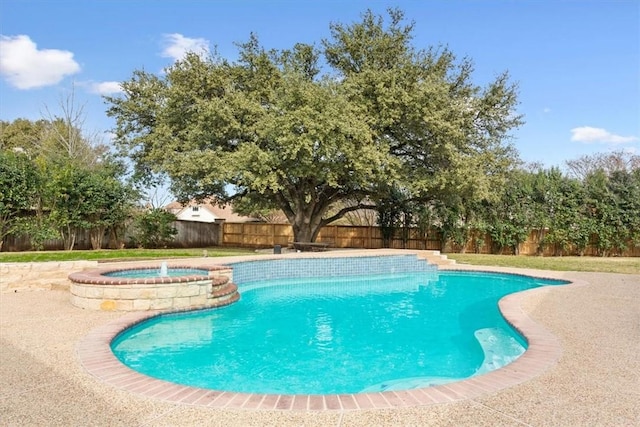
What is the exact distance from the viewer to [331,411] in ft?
10.3

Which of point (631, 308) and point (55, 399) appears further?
point (631, 308)

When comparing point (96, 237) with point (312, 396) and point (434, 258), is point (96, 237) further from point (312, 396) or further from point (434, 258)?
point (312, 396)

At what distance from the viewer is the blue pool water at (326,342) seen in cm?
483

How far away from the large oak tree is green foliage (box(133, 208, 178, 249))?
66.1 inches

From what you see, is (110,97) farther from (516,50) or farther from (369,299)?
(516,50)

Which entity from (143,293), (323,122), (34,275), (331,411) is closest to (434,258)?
(323,122)

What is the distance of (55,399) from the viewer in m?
3.32

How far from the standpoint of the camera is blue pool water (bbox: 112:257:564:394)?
4.83 meters

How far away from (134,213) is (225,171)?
675cm

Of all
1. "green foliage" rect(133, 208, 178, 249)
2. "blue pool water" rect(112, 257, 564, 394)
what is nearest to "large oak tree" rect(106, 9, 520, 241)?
"green foliage" rect(133, 208, 178, 249)

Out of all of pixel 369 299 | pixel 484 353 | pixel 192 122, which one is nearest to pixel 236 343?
pixel 484 353

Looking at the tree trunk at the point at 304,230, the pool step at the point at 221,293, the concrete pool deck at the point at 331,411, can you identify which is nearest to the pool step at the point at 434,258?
the tree trunk at the point at 304,230

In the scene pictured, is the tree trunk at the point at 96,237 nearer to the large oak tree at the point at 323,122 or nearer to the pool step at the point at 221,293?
the large oak tree at the point at 323,122

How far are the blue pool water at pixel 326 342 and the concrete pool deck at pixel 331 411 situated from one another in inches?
33.2
